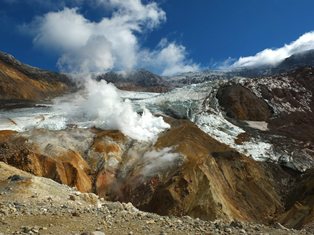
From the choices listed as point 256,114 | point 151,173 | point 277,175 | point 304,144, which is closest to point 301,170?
point 277,175

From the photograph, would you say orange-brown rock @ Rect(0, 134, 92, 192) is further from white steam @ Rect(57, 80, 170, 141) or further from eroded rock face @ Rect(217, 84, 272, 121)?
eroded rock face @ Rect(217, 84, 272, 121)

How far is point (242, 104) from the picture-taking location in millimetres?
133625

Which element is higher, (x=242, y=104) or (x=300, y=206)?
(x=242, y=104)

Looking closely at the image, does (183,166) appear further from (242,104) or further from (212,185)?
(242,104)

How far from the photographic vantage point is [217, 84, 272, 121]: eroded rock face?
13015 cm

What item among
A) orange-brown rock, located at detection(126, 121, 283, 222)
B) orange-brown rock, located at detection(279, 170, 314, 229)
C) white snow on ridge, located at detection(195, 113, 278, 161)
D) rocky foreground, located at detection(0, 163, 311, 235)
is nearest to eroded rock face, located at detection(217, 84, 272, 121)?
white snow on ridge, located at detection(195, 113, 278, 161)

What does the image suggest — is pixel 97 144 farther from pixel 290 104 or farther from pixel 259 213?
pixel 290 104

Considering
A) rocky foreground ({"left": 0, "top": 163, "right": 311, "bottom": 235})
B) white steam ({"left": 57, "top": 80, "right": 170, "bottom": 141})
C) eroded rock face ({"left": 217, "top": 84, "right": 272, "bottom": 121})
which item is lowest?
rocky foreground ({"left": 0, "top": 163, "right": 311, "bottom": 235})

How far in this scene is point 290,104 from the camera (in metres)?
146

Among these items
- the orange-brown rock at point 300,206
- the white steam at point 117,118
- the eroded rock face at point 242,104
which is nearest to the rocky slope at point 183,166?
the orange-brown rock at point 300,206

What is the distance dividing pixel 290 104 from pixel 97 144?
3260 inches

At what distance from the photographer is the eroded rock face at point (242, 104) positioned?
427ft

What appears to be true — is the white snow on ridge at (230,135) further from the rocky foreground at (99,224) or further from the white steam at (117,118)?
the rocky foreground at (99,224)

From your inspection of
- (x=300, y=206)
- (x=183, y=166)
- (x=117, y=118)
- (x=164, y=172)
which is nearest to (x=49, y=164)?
(x=164, y=172)
